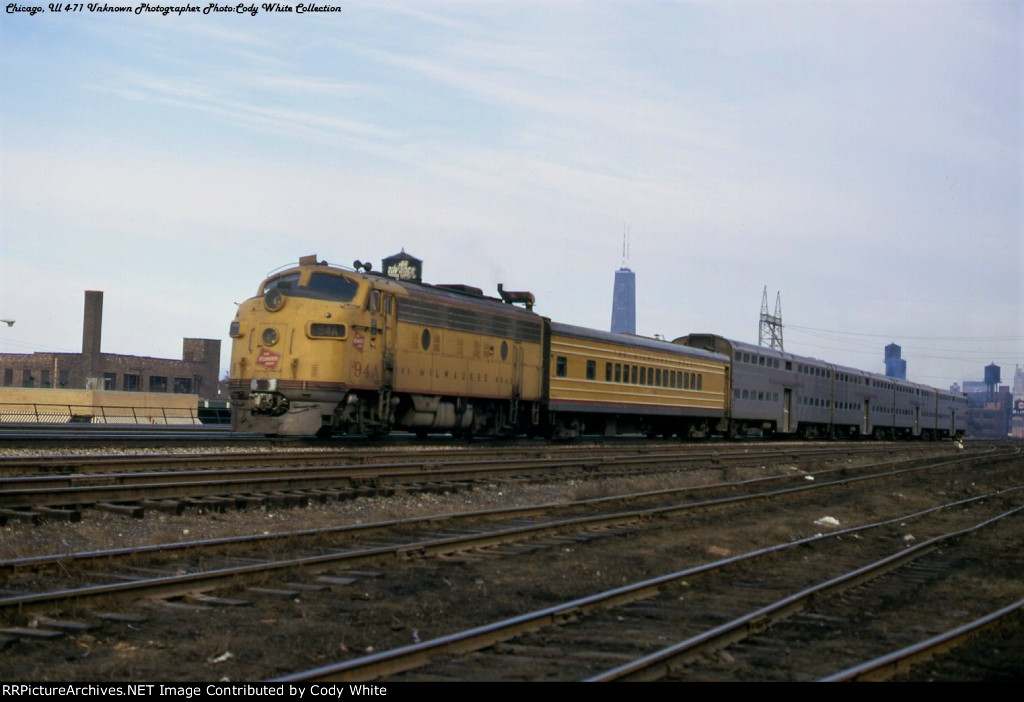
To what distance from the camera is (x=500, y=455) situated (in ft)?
72.5

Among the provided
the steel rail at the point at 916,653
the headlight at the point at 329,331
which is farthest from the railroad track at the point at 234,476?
the steel rail at the point at 916,653

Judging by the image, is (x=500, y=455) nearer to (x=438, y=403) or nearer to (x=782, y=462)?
(x=438, y=403)

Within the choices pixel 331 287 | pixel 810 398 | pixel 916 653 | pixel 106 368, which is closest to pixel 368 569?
pixel 916 653

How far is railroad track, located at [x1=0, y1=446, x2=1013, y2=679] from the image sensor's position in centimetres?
730

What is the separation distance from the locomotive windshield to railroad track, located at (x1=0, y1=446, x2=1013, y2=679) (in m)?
8.69

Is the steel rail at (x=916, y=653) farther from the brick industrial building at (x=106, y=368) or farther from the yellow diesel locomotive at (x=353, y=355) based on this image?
the brick industrial building at (x=106, y=368)

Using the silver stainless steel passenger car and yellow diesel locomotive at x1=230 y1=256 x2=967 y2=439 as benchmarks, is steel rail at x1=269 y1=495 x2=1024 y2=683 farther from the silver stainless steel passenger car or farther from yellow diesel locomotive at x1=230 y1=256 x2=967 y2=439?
the silver stainless steel passenger car

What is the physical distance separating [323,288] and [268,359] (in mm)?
1869

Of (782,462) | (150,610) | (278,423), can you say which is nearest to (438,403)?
(278,423)

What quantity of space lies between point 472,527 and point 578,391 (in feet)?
57.2

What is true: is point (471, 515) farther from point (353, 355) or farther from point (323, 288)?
point (323, 288)

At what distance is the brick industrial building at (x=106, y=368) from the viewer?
229 ft

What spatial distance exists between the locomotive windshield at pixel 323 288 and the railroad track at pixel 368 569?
8.69m

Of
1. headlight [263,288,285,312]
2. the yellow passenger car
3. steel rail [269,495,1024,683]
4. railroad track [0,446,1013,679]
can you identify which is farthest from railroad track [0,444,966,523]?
the yellow passenger car
